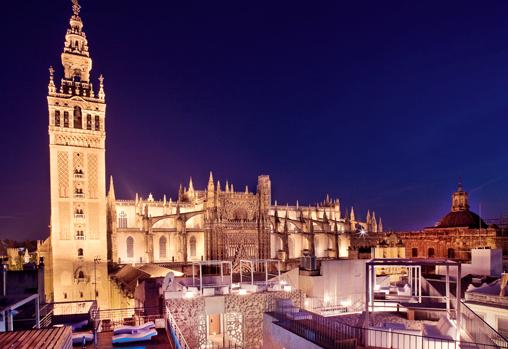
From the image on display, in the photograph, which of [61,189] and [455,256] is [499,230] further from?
[61,189]

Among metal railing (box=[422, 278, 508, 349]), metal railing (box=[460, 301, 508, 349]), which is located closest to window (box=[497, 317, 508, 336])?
metal railing (box=[422, 278, 508, 349])

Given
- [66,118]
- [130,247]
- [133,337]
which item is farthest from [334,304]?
[66,118]

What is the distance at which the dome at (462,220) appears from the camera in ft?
169

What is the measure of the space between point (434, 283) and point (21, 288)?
81.0 ft

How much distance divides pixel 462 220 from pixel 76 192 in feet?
169

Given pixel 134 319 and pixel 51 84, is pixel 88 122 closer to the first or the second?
pixel 51 84

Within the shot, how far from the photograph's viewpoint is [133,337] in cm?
1276

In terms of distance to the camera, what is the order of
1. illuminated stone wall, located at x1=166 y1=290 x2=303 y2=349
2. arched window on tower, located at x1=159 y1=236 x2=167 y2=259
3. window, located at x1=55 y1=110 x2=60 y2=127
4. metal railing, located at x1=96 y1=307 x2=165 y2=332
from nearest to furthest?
illuminated stone wall, located at x1=166 y1=290 x2=303 y2=349 < metal railing, located at x1=96 y1=307 x2=165 y2=332 < window, located at x1=55 y1=110 x2=60 y2=127 < arched window on tower, located at x1=159 y1=236 x2=167 y2=259

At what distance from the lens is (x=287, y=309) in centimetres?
1473

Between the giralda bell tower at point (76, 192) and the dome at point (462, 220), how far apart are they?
47.7 m

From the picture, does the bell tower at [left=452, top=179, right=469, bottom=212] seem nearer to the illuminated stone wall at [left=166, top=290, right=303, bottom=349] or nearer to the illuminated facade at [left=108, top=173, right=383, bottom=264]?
the illuminated facade at [left=108, top=173, right=383, bottom=264]

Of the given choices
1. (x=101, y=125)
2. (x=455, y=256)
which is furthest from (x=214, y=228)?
(x=455, y=256)

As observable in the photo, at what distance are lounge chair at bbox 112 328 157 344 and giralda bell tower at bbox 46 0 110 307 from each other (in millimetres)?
26075

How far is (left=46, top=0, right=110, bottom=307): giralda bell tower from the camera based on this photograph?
35906 mm
